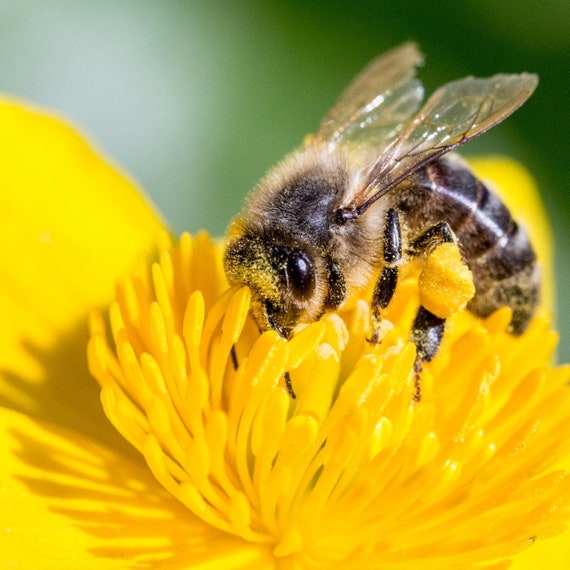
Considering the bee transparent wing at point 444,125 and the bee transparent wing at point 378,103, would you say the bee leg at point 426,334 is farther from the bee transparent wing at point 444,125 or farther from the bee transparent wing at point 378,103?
the bee transparent wing at point 378,103

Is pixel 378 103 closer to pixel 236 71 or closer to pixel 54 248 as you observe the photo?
pixel 54 248

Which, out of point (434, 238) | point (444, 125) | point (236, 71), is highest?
point (236, 71)

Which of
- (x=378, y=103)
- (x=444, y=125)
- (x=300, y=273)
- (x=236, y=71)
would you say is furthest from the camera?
(x=236, y=71)

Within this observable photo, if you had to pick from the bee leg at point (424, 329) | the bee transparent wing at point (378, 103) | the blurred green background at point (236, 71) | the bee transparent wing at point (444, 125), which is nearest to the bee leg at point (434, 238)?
the bee leg at point (424, 329)

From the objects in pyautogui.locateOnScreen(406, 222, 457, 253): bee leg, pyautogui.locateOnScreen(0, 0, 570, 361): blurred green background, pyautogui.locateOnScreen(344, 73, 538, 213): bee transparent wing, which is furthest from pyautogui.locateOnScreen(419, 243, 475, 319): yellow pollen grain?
pyautogui.locateOnScreen(0, 0, 570, 361): blurred green background

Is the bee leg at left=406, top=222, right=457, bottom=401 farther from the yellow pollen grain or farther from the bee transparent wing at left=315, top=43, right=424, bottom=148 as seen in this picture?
the bee transparent wing at left=315, top=43, right=424, bottom=148

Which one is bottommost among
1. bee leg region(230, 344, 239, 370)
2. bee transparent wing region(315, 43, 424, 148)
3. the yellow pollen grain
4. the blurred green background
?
bee leg region(230, 344, 239, 370)

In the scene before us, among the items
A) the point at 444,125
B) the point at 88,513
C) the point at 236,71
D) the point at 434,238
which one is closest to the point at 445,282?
the point at 434,238

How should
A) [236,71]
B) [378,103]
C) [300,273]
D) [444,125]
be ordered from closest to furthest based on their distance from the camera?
1. [300,273]
2. [444,125]
3. [378,103]
4. [236,71]
